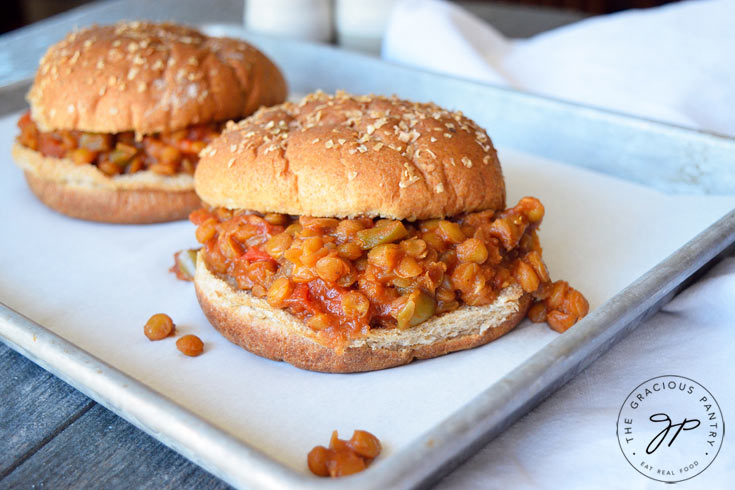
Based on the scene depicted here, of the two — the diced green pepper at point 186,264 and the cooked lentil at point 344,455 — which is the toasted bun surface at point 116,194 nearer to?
the diced green pepper at point 186,264

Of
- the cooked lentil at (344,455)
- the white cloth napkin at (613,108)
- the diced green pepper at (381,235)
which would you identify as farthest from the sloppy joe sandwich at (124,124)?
the cooked lentil at (344,455)

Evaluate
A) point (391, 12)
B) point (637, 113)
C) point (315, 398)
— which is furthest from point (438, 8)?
point (315, 398)

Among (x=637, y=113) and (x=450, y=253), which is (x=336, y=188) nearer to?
(x=450, y=253)

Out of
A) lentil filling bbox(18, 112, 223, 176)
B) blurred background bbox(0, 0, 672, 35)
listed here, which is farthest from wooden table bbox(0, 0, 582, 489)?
blurred background bbox(0, 0, 672, 35)

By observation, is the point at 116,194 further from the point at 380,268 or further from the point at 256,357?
the point at 380,268

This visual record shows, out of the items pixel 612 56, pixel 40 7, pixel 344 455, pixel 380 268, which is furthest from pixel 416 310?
pixel 40 7

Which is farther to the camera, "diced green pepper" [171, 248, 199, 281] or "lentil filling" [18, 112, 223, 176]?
"lentil filling" [18, 112, 223, 176]

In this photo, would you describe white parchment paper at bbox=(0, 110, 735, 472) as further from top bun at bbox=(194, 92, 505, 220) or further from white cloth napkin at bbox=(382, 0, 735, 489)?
top bun at bbox=(194, 92, 505, 220)
